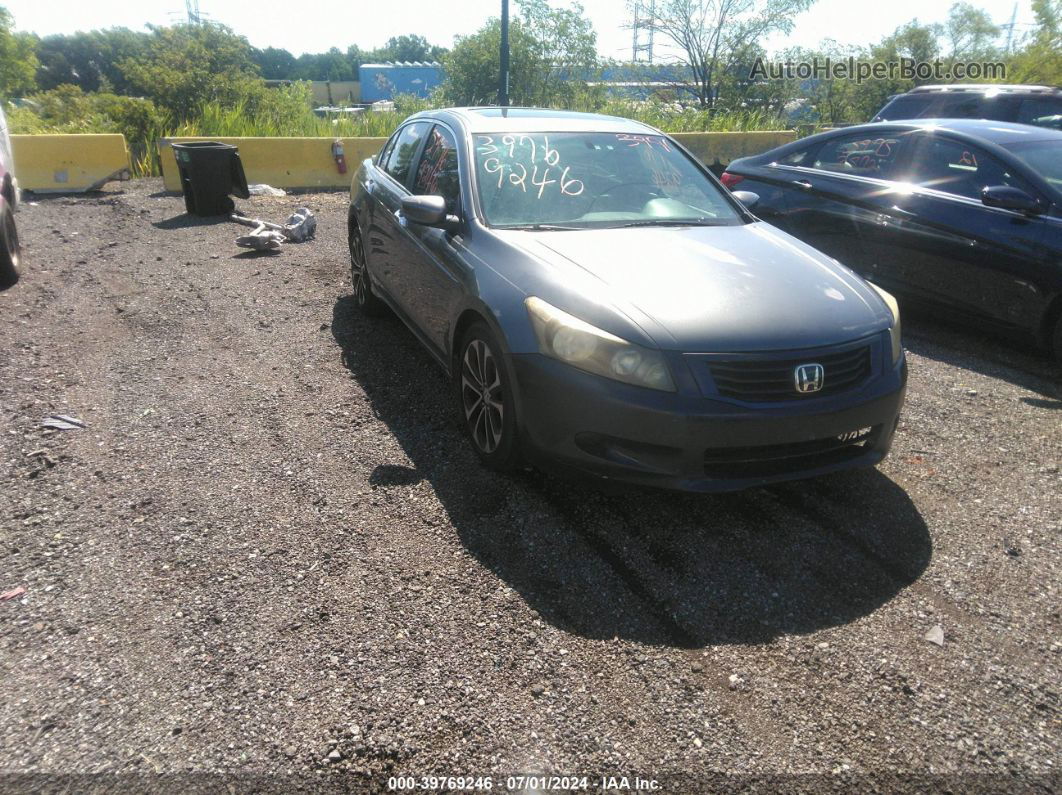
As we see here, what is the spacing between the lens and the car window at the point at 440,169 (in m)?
4.65

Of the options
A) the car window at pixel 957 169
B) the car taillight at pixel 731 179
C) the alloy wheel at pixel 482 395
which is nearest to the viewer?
the alloy wheel at pixel 482 395

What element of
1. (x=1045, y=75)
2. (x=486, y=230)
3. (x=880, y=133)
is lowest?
(x=486, y=230)

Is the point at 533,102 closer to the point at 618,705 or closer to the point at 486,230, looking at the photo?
the point at 486,230

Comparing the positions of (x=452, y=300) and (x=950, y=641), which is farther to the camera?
(x=452, y=300)

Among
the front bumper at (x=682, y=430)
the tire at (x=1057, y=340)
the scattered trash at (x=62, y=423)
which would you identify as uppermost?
the front bumper at (x=682, y=430)

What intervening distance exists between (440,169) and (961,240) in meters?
3.86

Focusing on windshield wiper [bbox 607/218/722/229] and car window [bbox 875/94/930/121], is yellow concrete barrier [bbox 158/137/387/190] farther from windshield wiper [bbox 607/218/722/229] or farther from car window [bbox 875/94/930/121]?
windshield wiper [bbox 607/218/722/229]

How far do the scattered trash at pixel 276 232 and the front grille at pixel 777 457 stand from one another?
6801 mm

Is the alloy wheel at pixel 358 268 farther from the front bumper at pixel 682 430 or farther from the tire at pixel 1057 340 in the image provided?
the tire at pixel 1057 340

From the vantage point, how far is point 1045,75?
2245cm

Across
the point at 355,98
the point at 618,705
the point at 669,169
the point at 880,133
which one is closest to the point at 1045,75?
the point at 880,133

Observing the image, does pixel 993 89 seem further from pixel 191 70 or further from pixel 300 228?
pixel 191 70

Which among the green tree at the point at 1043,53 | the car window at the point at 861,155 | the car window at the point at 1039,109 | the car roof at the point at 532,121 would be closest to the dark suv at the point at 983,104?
the car window at the point at 1039,109

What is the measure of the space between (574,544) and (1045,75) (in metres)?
25.5
